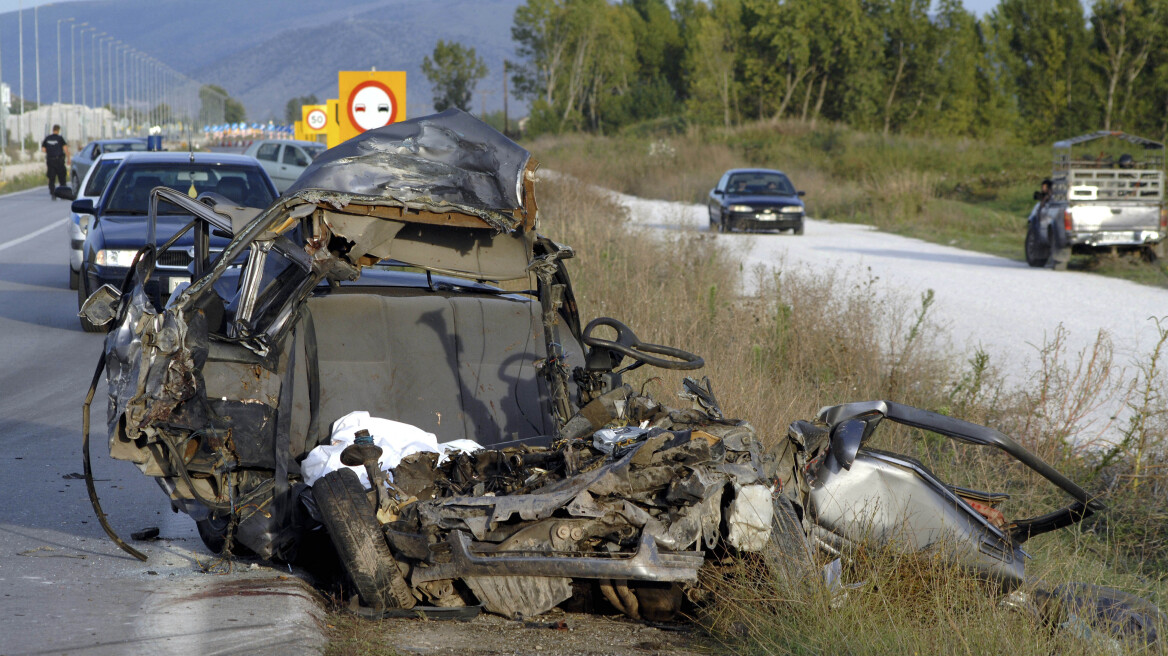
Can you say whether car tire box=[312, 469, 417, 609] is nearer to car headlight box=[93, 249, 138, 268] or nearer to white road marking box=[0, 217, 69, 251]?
car headlight box=[93, 249, 138, 268]

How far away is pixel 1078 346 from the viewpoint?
1109cm

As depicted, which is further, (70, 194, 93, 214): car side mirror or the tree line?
the tree line

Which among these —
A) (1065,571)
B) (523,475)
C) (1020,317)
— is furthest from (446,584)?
(1020,317)

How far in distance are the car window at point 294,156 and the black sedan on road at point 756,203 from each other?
484 inches

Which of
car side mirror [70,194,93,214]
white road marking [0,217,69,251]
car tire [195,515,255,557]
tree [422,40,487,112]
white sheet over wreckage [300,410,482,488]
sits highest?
tree [422,40,487,112]

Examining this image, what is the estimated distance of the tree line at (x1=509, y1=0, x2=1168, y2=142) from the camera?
51719 millimetres

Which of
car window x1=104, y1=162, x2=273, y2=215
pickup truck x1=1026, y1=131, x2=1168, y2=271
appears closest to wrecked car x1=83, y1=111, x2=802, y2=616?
car window x1=104, y1=162, x2=273, y2=215

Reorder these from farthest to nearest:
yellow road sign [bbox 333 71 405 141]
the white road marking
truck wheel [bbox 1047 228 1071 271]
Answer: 1. the white road marking
2. truck wheel [bbox 1047 228 1071 271]
3. yellow road sign [bbox 333 71 405 141]

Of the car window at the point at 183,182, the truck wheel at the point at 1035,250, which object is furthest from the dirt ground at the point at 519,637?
the truck wheel at the point at 1035,250

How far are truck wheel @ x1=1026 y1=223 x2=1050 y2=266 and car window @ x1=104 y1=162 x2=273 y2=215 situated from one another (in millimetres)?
14422

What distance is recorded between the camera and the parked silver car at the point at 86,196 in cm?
1324

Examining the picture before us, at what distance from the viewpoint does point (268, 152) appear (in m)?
30.6

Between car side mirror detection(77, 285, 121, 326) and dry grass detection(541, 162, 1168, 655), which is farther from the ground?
car side mirror detection(77, 285, 121, 326)

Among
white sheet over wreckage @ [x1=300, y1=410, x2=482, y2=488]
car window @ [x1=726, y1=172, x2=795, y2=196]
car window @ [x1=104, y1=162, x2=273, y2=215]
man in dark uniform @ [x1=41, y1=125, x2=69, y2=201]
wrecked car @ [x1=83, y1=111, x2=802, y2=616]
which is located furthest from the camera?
man in dark uniform @ [x1=41, y1=125, x2=69, y2=201]
